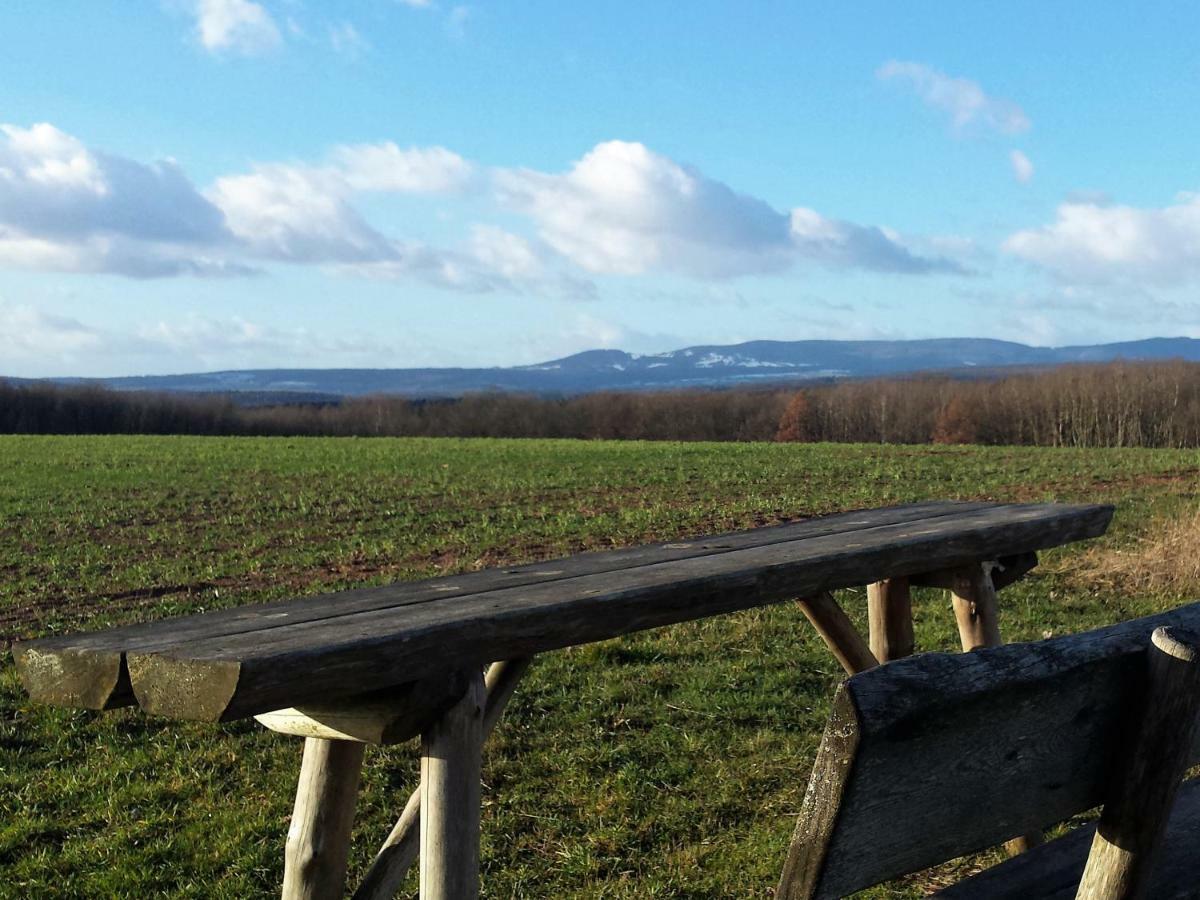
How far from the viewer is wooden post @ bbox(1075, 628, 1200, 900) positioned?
179cm

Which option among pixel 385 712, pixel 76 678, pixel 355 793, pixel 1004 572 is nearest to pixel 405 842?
pixel 355 793

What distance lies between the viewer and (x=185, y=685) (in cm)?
217

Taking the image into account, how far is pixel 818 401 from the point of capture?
2670 inches

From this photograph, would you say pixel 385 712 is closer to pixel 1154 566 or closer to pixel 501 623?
pixel 501 623

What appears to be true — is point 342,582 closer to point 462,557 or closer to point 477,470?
point 462,557

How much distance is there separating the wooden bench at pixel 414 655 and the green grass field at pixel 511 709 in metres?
1.20

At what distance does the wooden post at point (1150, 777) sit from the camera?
179 centimetres

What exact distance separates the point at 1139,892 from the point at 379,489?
60.9 feet

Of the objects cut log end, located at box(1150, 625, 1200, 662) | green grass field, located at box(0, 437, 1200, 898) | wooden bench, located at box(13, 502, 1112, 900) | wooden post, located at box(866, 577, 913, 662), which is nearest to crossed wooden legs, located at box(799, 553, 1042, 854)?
wooden post, located at box(866, 577, 913, 662)

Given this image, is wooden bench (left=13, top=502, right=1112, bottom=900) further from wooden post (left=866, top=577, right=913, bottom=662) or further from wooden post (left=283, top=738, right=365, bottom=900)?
wooden post (left=866, top=577, right=913, bottom=662)

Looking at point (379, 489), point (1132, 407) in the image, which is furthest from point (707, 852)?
point (1132, 407)

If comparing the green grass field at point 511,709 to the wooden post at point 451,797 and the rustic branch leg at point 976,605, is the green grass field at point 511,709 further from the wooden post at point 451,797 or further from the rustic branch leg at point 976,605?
the wooden post at point 451,797

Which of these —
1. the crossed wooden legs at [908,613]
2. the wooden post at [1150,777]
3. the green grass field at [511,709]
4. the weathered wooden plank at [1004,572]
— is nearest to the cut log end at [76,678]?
the wooden post at [1150,777]

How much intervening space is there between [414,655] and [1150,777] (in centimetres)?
139
